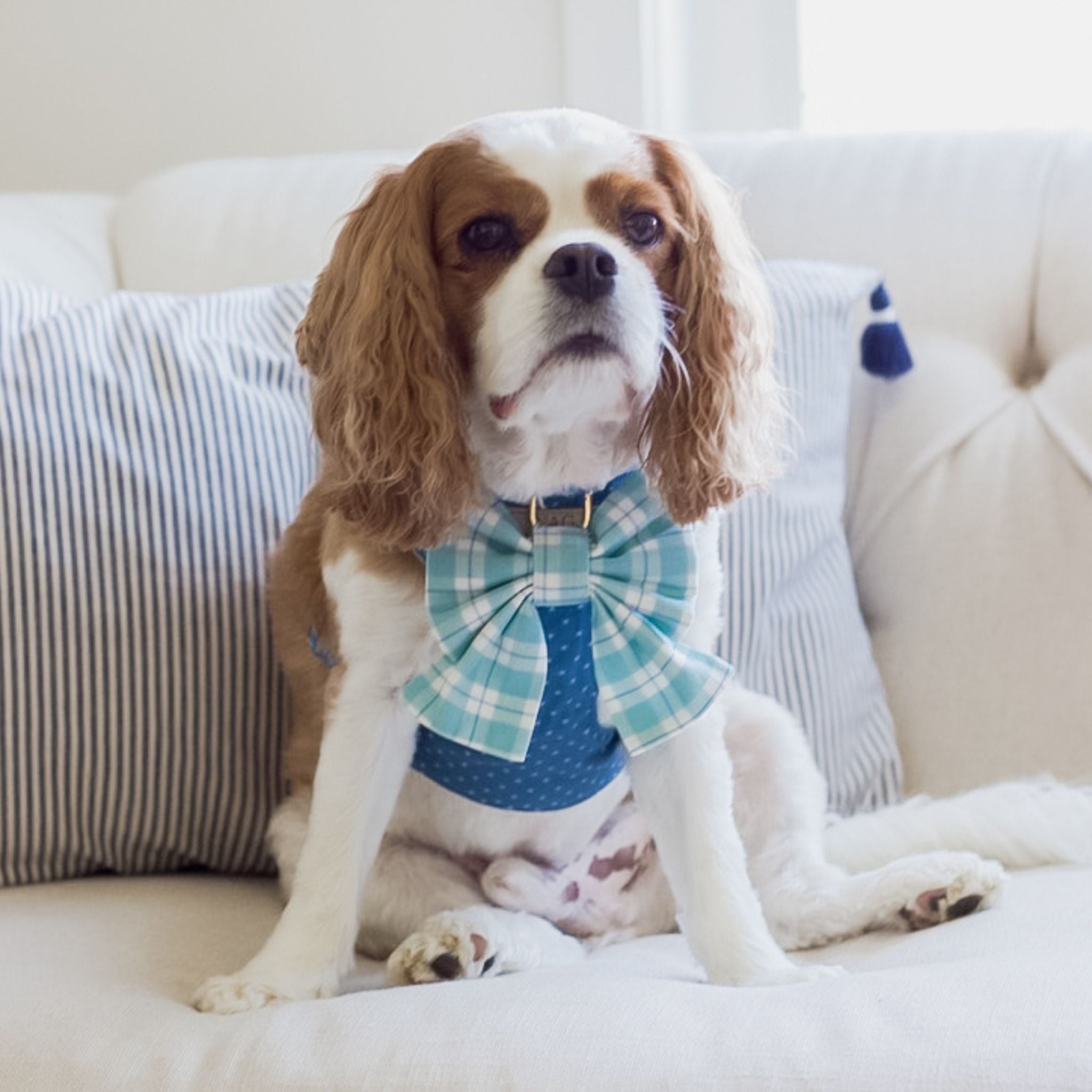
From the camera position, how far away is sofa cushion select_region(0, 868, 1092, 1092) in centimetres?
92

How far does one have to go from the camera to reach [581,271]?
→ 1107 millimetres

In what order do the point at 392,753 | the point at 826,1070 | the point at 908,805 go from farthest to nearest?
the point at 908,805 → the point at 392,753 → the point at 826,1070

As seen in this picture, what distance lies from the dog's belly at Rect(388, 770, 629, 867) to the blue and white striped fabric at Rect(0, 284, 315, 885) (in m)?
0.20

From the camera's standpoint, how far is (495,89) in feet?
7.44

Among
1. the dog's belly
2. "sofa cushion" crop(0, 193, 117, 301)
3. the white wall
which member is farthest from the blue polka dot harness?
the white wall

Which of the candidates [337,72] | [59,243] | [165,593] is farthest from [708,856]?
[337,72]

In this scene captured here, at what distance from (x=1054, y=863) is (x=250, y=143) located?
1587 millimetres

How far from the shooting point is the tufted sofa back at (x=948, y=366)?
Result: 1.66 metres

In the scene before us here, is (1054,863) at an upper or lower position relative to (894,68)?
lower

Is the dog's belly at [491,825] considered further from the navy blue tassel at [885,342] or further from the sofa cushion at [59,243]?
the sofa cushion at [59,243]

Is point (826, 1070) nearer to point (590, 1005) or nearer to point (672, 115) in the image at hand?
point (590, 1005)

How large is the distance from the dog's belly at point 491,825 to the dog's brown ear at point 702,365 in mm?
307

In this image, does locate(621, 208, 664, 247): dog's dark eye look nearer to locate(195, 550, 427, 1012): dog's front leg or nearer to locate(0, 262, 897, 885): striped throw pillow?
locate(195, 550, 427, 1012): dog's front leg

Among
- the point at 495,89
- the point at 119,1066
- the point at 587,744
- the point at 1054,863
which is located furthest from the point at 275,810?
the point at 495,89
